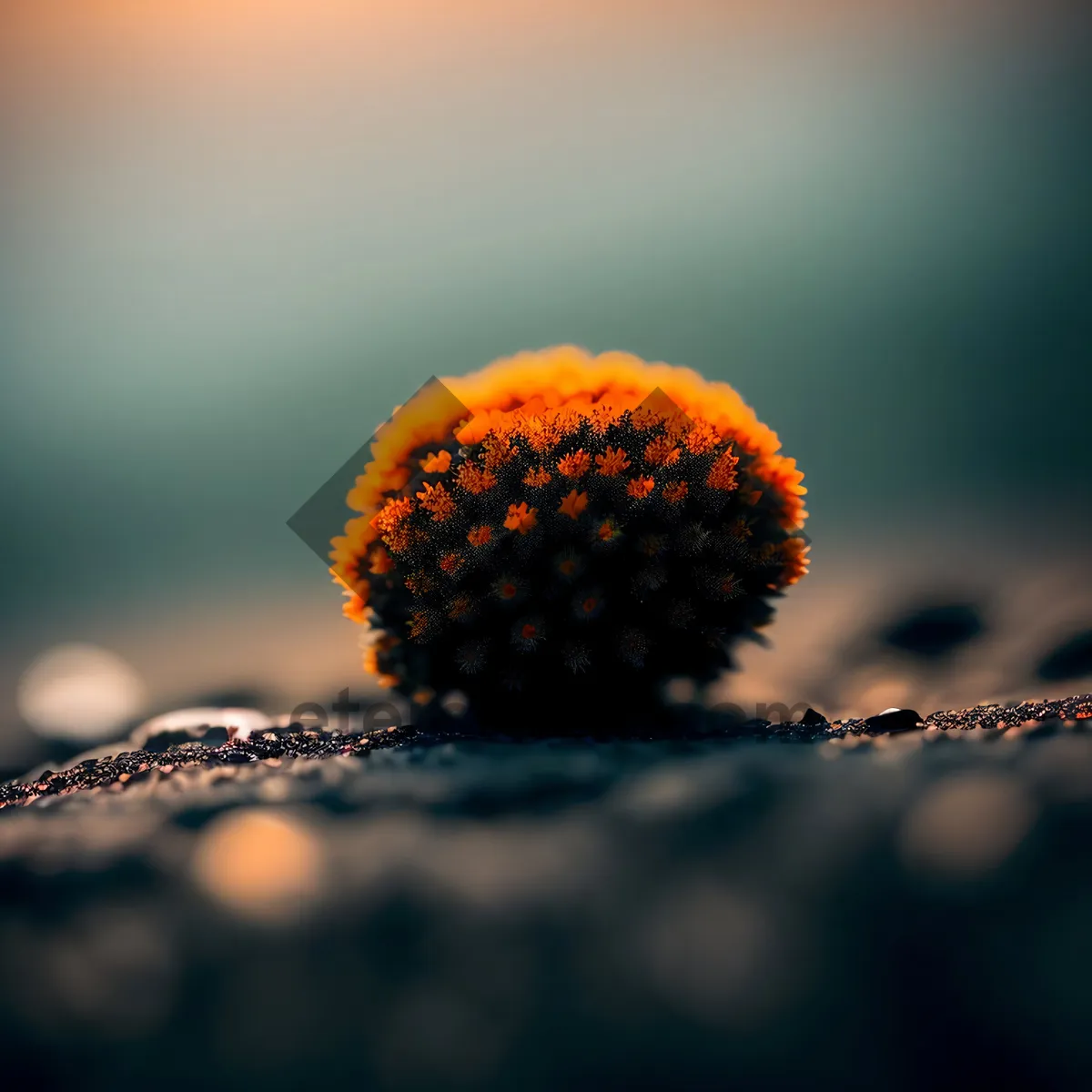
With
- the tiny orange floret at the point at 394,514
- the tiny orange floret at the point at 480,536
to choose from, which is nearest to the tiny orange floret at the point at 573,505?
the tiny orange floret at the point at 480,536

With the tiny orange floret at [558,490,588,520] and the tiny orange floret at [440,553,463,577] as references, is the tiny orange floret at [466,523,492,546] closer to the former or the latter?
the tiny orange floret at [440,553,463,577]

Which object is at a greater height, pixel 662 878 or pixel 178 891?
pixel 178 891

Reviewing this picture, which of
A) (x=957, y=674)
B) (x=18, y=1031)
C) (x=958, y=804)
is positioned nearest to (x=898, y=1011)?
(x=958, y=804)

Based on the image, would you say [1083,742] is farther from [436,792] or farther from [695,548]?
[436,792]

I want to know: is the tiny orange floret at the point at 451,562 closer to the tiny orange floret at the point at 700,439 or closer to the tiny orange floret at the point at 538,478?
the tiny orange floret at the point at 538,478

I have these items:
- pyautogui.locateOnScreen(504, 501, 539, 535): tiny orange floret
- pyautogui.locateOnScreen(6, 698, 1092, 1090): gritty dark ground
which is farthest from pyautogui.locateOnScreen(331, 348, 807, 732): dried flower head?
pyautogui.locateOnScreen(6, 698, 1092, 1090): gritty dark ground

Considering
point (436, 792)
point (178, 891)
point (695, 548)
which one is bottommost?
point (178, 891)

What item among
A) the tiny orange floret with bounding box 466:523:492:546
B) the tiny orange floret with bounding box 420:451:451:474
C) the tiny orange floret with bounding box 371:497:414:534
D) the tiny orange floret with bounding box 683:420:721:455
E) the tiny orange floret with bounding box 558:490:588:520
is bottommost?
the tiny orange floret with bounding box 558:490:588:520
